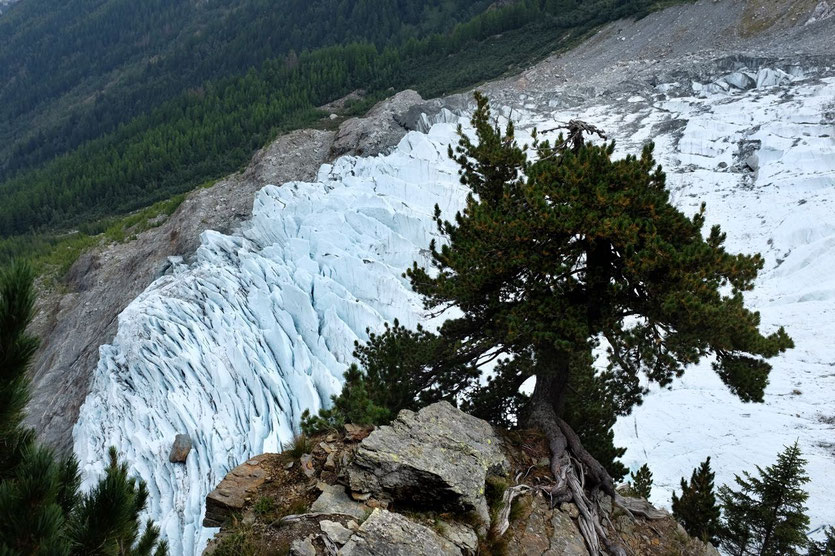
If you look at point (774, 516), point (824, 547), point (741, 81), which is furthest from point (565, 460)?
point (741, 81)

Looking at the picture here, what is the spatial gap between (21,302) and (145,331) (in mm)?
13788

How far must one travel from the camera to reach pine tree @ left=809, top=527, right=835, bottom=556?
9.45 metres

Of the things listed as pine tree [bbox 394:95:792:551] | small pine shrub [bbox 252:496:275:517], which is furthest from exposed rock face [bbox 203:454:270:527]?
pine tree [bbox 394:95:792:551]

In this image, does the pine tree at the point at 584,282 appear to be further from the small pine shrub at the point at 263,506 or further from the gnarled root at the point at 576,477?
the small pine shrub at the point at 263,506

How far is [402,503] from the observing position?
570cm

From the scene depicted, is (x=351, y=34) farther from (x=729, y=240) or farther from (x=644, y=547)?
(x=644, y=547)

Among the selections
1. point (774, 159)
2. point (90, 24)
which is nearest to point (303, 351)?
point (774, 159)

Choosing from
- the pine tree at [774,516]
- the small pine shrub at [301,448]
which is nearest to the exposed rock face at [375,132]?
the pine tree at [774,516]

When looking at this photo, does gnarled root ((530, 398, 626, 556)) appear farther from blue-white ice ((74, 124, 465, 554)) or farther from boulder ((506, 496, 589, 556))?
blue-white ice ((74, 124, 465, 554))

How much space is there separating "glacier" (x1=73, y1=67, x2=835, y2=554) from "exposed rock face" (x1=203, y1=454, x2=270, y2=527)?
6559 millimetres

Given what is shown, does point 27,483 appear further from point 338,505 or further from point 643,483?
point 643,483

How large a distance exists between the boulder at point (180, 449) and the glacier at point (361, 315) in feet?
0.56

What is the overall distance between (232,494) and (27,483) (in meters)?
3.41

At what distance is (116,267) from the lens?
2661 centimetres
